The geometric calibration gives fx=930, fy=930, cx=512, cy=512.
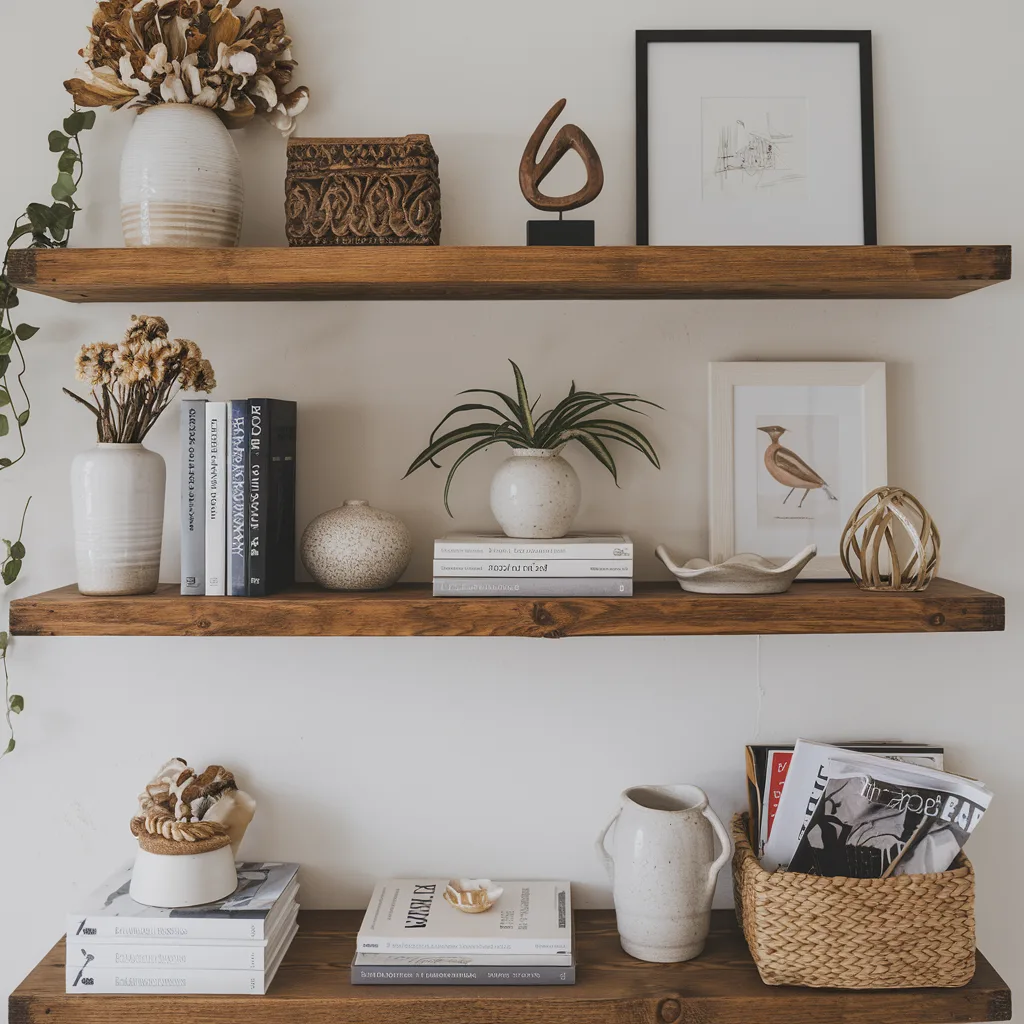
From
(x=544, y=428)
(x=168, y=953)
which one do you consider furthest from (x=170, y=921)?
(x=544, y=428)

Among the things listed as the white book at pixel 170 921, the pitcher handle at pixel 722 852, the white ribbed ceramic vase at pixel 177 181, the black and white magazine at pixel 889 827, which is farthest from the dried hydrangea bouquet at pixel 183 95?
the black and white magazine at pixel 889 827

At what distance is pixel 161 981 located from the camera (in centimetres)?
110

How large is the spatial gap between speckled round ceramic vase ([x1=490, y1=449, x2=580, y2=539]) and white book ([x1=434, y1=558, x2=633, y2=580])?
0.06 metres

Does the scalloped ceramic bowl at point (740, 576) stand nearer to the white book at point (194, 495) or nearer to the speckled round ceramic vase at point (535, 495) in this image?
the speckled round ceramic vase at point (535, 495)

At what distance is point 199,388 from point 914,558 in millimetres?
900

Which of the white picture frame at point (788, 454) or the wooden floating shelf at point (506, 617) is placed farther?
the white picture frame at point (788, 454)

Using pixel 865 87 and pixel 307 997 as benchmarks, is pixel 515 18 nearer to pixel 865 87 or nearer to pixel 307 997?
pixel 865 87

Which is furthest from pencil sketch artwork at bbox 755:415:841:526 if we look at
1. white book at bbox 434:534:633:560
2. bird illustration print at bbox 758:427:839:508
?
white book at bbox 434:534:633:560

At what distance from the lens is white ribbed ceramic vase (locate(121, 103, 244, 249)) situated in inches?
44.8

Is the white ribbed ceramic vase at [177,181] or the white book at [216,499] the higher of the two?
→ the white ribbed ceramic vase at [177,181]

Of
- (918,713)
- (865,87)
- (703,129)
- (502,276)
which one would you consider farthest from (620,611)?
(865,87)

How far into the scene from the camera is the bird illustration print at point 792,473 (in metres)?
1.26

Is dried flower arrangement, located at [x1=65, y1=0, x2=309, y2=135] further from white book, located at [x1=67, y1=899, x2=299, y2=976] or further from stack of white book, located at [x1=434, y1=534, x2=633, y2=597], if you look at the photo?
white book, located at [x1=67, y1=899, x2=299, y2=976]

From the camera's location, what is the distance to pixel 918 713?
1295 mm
